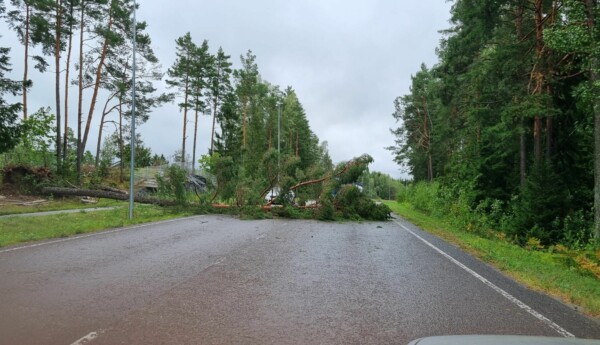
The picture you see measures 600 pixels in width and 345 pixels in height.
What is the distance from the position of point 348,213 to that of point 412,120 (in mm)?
48001

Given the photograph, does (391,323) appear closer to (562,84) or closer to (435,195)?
(562,84)

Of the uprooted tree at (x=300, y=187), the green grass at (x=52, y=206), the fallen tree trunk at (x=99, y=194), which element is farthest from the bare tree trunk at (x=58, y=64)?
the uprooted tree at (x=300, y=187)

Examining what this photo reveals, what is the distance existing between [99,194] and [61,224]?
1058cm

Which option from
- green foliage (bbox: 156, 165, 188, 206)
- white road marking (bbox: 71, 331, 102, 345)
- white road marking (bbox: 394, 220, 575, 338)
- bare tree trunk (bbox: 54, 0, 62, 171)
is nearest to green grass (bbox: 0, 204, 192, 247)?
green foliage (bbox: 156, 165, 188, 206)

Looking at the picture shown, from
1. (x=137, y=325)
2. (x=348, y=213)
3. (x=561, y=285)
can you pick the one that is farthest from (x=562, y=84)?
(x=137, y=325)

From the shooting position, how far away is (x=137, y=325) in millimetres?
5285

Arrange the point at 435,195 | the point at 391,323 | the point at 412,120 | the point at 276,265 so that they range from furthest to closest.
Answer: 1. the point at 412,120
2. the point at 435,195
3. the point at 276,265
4. the point at 391,323

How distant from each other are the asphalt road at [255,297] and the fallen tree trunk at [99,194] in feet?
44.5

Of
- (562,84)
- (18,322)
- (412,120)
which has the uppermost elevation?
(412,120)

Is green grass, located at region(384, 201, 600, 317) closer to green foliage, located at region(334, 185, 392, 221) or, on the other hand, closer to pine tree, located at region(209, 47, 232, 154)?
green foliage, located at region(334, 185, 392, 221)

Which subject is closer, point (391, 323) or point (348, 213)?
point (391, 323)

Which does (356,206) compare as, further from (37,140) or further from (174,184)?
(37,140)

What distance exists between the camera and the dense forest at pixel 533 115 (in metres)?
16.0

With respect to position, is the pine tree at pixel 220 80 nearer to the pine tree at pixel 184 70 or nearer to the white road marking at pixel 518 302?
the pine tree at pixel 184 70
